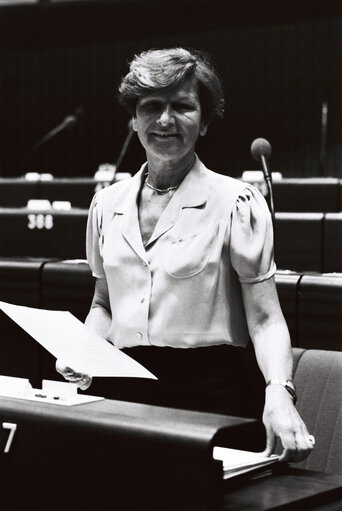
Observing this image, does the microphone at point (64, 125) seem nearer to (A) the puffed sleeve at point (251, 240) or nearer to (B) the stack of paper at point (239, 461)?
(A) the puffed sleeve at point (251, 240)

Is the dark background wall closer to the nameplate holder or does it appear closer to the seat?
the seat

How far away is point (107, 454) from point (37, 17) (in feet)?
Result: 27.7

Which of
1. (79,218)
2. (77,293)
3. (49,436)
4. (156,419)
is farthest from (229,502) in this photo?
(79,218)

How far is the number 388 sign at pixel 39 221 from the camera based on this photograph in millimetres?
4410

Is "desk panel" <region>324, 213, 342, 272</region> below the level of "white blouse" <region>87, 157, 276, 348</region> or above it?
below

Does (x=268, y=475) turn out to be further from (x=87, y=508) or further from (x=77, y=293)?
(x=77, y=293)

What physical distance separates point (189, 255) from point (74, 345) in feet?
1.04

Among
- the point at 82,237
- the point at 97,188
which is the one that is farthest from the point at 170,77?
the point at 97,188

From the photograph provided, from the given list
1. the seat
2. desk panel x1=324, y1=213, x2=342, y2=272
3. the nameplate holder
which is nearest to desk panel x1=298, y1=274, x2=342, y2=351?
the seat

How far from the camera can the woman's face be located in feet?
5.11

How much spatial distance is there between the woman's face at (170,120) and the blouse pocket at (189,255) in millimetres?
161

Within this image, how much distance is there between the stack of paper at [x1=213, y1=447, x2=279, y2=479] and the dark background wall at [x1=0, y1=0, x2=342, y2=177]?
6.92 meters

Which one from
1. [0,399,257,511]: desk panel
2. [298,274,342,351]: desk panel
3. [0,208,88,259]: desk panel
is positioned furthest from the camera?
[0,208,88,259]: desk panel

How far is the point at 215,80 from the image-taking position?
5.32 ft
